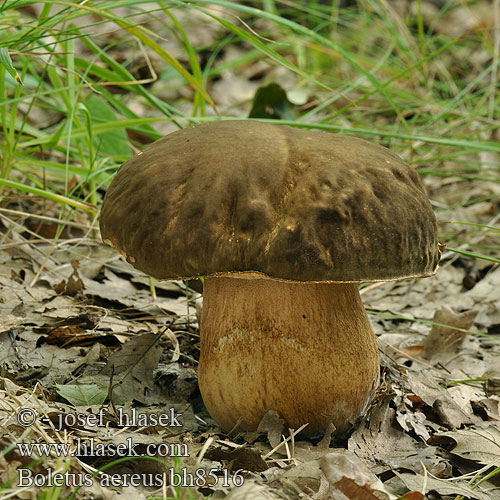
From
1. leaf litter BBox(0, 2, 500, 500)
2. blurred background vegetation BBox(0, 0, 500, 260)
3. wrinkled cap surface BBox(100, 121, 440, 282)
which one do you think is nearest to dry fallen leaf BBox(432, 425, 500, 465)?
leaf litter BBox(0, 2, 500, 500)

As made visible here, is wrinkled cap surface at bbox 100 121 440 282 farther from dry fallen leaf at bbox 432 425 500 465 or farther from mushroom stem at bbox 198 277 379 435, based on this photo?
dry fallen leaf at bbox 432 425 500 465

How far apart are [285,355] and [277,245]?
16.6 inches

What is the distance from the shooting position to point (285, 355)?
5.77 ft

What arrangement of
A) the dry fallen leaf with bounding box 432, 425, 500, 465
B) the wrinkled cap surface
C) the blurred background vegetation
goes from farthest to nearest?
the blurred background vegetation → the dry fallen leaf with bounding box 432, 425, 500, 465 → the wrinkled cap surface

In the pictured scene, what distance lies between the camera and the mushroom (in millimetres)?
1504

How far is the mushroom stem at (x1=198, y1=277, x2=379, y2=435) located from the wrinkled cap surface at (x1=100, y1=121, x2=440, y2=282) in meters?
0.27

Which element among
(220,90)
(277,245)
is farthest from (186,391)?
(220,90)

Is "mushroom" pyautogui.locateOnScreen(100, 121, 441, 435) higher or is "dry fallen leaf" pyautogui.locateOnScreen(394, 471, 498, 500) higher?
"mushroom" pyautogui.locateOnScreen(100, 121, 441, 435)

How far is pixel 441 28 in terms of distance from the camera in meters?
7.16

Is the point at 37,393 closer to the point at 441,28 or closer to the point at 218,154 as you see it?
the point at 218,154

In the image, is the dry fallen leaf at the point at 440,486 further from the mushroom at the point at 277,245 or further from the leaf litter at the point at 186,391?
the mushroom at the point at 277,245

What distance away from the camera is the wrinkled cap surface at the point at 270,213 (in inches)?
58.8

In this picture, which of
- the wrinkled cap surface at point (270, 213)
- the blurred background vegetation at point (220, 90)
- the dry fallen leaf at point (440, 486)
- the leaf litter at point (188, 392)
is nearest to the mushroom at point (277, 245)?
the wrinkled cap surface at point (270, 213)

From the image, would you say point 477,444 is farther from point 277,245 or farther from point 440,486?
point 277,245
